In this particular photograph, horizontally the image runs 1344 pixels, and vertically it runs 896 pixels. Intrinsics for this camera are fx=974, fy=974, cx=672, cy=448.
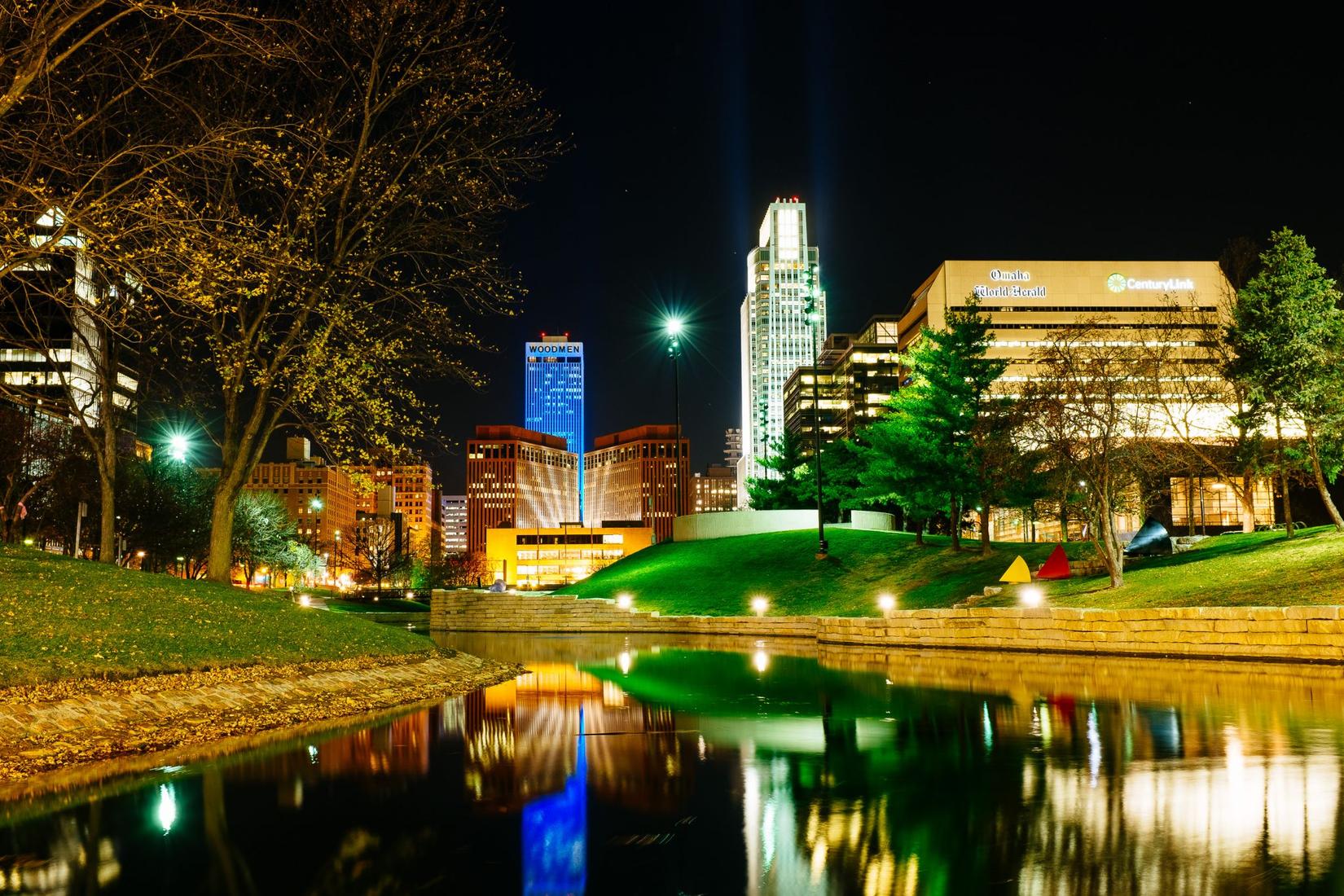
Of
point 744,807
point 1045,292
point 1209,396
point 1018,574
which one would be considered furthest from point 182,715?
point 1045,292

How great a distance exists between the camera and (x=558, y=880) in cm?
562

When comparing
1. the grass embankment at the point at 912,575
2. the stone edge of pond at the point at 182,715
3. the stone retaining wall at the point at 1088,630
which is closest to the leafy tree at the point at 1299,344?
the grass embankment at the point at 912,575

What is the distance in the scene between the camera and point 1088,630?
76.1 ft

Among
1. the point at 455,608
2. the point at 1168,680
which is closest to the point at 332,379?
the point at 1168,680

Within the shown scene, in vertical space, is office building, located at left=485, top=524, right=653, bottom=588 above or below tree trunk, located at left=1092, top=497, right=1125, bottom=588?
below

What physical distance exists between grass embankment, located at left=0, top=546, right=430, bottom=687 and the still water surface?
137 inches

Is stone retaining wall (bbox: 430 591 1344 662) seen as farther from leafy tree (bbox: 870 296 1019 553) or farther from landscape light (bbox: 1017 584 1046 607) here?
leafy tree (bbox: 870 296 1019 553)

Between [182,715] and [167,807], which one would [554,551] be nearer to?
[182,715]

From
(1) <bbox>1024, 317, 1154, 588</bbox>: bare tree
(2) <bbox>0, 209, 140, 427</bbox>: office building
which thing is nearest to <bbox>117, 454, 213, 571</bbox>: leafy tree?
(2) <bbox>0, 209, 140, 427</bbox>: office building

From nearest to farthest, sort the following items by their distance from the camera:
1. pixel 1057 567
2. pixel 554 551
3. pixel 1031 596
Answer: pixel 1031 596 → pixel 1057 567 → pixel 554 551

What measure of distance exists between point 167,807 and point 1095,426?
95.9 ft

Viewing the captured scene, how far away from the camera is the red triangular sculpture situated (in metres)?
32.1

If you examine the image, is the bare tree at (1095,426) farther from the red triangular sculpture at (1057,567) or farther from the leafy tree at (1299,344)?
the leafy tree at (1299,344)

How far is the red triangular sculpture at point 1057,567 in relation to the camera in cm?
3206
